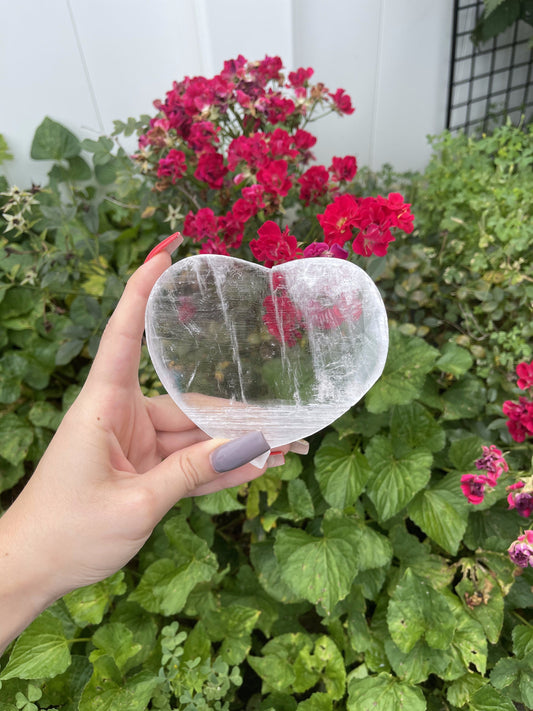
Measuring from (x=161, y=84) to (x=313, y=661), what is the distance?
2.02 metres

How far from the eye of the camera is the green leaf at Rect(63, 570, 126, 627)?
1.20m

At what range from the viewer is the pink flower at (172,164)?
136 cm

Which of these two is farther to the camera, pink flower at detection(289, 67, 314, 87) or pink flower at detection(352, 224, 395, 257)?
pink flower at detection(289, 67, 314, 87)

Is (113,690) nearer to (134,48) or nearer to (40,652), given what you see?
(40,652)

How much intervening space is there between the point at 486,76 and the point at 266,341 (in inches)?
78.2

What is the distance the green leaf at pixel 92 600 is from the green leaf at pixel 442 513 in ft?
2.64

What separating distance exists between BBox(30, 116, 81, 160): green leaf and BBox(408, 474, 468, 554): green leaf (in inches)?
69.5

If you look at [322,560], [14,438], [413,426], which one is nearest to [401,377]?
[413,426]

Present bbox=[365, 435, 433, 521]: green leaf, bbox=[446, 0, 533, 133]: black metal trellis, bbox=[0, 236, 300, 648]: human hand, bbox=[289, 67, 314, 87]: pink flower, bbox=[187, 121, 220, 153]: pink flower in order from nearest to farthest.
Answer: bbox=[0, 236, 300, 648]: human hand, bbox=[365, 435, 433, 521]: green leaf, bbox=[187, 121, 220, 153]: pink flower, bbox=[289, 67, 314, 87]: pink flower, bbox=[446, 0, 533, 133]: black metal trellis

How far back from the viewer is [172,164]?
4.49 ft

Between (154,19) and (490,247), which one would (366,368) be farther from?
(154,19)

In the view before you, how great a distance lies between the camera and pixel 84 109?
189 centimetres

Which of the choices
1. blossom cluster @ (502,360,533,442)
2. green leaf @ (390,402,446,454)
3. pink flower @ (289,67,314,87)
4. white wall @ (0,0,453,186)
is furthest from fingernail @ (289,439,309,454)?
white wall @ (0,0,453,186)

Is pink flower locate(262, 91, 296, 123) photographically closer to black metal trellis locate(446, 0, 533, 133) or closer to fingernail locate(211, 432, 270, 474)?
fingernail locate(211, 432, 270, 474)
